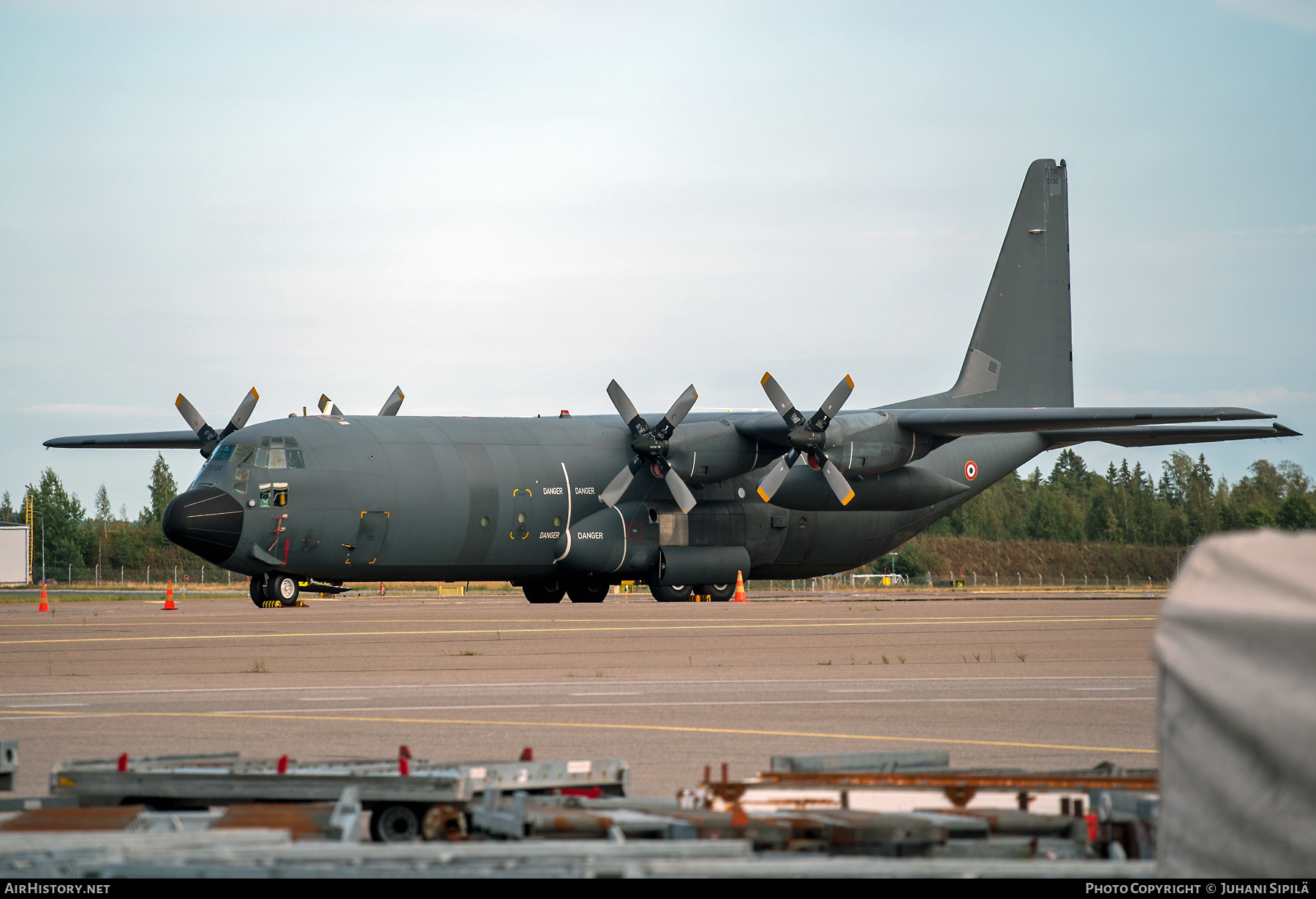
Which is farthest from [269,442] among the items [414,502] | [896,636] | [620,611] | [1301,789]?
[1301,789]

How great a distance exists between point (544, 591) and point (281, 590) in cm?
835

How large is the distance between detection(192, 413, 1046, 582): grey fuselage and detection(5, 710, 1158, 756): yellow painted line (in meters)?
15.0

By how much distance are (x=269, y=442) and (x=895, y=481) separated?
15.4m

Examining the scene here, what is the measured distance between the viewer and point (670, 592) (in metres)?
34.1

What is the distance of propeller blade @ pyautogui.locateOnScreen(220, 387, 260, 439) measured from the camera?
32.4 meters

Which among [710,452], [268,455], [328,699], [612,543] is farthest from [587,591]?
[328,699]

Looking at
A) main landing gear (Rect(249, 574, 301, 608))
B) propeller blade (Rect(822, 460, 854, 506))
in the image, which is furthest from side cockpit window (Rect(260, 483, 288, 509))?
propeller blade (Rect(822, 460, 854, 506))

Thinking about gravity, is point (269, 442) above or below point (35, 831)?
Result: above

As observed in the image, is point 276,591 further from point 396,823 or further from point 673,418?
point 396,823

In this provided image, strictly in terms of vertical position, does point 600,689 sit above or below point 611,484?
below

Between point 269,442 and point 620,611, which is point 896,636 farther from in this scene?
point 269,442

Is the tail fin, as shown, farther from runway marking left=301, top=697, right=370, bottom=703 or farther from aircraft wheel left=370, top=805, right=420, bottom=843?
aircraft wheel left=370, top=805, right=420, bottom=843

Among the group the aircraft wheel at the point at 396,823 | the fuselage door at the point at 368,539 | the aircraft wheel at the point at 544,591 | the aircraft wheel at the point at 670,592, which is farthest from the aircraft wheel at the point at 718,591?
the aircraft wheel at the point at 396,823
